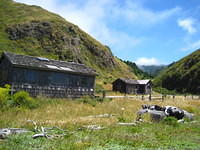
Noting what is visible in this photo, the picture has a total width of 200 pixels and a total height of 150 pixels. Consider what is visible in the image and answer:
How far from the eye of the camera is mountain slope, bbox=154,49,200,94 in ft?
307

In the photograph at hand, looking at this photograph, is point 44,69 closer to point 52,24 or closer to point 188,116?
point 188,116

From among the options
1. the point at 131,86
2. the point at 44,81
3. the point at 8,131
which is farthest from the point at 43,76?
the point at 131,86

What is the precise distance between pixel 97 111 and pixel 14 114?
7357 millimetres

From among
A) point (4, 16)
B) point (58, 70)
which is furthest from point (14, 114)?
point (4, 16)

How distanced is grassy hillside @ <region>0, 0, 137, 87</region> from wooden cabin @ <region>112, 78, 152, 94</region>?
11.9 meters

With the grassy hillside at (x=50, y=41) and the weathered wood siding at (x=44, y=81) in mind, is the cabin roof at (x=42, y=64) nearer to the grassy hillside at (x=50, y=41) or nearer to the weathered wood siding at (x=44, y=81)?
the weathered wood siding at (x=44, y=81)

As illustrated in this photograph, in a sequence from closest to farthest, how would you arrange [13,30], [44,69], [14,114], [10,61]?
[14,114]
[10,61]
[44,69]
[13,30]

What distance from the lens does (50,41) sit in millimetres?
78000

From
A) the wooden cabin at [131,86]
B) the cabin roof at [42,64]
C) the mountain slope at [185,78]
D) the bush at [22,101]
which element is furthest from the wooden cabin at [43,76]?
the mountain slope at [185,78]

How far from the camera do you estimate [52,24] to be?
276ft

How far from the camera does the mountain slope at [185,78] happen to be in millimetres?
93575

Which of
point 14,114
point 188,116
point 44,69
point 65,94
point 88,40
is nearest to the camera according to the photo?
point 14,114

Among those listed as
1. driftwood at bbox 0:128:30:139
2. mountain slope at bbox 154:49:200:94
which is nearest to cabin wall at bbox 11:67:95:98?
driftwood at bbox 0:128:30:139

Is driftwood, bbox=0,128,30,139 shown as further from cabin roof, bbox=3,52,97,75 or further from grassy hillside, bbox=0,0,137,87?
grassy hillside, bbox=0,0,137,87
